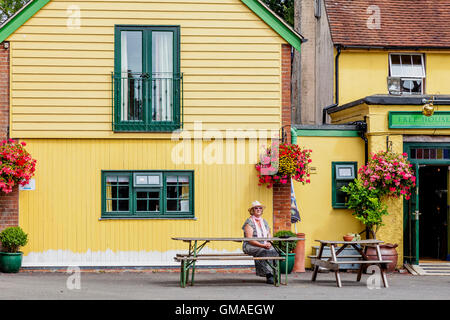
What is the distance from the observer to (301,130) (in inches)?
679

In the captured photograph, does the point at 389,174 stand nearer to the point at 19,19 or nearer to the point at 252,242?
the point at 252,242

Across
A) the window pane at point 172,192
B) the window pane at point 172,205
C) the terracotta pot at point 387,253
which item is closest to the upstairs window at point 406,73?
the terracotta pot at point 387,253

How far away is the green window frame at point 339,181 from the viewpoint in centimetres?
1730

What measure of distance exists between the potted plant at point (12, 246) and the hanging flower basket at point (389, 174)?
737 centimetres

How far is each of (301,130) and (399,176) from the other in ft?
7.85

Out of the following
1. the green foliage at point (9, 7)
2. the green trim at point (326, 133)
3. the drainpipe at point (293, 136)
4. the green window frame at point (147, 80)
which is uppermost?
the green foliage at point (9, 7)

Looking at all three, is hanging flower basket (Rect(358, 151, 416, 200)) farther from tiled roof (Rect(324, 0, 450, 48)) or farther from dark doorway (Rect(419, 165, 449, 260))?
tiled roof (Rect(324, 0, 450, 48))

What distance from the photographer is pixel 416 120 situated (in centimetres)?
1700

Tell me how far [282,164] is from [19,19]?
625 cm

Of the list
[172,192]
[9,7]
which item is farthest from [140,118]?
[9,7]

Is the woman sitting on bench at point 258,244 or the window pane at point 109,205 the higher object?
the window pane at point 109,205

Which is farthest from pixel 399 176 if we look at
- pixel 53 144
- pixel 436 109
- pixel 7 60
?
pixel 7 60

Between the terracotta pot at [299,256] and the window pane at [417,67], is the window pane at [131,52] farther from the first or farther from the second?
the window pane at [417,67]
